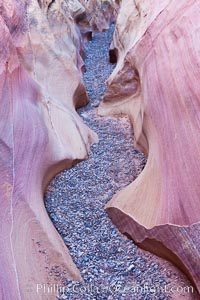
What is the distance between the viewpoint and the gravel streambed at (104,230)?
1.59 m

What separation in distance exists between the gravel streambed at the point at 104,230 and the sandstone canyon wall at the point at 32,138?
8cm

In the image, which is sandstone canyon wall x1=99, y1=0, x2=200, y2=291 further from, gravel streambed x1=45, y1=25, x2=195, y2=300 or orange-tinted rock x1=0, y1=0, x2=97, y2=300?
orange-tinted rock x1=0, y1=0, x2=97, y2=300

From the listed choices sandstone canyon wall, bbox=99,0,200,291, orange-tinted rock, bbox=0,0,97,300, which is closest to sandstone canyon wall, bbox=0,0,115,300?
orange-tinted rock, bbox=0,0,97,300

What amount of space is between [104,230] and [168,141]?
58cm

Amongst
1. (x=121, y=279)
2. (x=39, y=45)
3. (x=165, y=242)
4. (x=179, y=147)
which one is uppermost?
(x=39, y=45)

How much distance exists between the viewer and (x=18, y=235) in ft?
5.54

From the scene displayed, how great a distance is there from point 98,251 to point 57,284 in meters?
0.28

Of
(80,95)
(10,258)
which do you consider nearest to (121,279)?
(10,258)

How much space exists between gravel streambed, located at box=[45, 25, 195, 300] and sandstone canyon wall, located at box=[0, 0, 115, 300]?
76mm

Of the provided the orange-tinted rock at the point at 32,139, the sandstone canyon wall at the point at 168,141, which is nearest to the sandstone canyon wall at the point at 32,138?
the orange-tinted rock at the point at 32,139

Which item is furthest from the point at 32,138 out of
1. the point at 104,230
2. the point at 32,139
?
the point at 104,230

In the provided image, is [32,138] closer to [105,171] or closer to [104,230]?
[105,171]

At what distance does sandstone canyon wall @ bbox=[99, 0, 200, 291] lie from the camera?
64.2 inches

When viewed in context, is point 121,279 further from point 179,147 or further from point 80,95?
point 80,95
